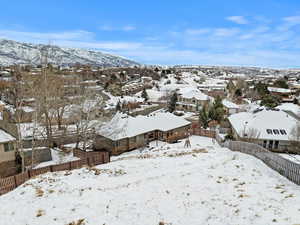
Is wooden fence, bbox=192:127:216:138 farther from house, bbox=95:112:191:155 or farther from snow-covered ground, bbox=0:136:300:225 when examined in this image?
snow-covered ground, bbox=0:136:300:225

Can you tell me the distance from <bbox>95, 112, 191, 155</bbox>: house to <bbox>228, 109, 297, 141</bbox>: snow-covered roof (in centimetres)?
731

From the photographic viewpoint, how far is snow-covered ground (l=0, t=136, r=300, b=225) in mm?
6504

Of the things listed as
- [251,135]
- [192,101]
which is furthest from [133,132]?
[192,101]

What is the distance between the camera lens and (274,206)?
6.64m

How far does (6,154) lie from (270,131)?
26.9m

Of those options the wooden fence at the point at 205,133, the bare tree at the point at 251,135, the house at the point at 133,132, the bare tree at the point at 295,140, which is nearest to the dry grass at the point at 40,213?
the house at the point at 133,132

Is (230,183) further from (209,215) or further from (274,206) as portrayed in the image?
(209,215)

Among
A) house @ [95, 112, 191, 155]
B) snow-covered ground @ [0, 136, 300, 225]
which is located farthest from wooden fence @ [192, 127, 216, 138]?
snow-covered ground @ [0, 136, 300, 225]

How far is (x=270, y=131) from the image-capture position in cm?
2472

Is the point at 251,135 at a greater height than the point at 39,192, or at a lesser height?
lesser

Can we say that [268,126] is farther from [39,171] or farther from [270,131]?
[39,171]

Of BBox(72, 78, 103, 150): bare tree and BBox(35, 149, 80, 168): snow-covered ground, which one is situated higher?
BBox(72, 78, 103, 150): bare tree

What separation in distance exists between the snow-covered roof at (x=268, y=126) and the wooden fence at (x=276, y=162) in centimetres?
1040

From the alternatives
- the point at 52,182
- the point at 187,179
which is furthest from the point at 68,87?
the point at 187,179
